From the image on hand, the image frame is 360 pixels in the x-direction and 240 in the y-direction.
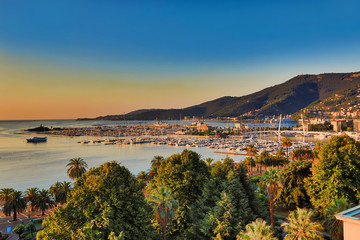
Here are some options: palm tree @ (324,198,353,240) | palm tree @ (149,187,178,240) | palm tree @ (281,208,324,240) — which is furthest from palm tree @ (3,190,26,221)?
palm tree @ (324,198,353,240)

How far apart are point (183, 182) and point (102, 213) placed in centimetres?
830

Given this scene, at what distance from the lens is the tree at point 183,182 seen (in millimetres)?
18812

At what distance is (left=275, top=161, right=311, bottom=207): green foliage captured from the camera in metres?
26.5

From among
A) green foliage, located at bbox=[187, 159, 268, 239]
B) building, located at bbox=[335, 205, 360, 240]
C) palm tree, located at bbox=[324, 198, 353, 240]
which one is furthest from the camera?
palm tree, located at bbox=[324, 198, 353, 240]

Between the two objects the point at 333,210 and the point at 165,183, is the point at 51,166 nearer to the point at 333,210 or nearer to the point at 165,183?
the point at 165,183

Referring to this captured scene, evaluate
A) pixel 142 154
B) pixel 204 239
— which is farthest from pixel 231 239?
pixel 142 154

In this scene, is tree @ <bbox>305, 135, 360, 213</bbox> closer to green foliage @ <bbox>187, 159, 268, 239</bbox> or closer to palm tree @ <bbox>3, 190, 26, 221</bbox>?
green foliage @ <bbox>187, 159, 268, 239</bbox>

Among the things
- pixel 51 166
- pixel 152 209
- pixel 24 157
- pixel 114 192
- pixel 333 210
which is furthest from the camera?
pixel 24 157

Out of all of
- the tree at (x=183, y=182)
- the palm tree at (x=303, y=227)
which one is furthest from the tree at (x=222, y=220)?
the palm tree at (x=303, y=227)

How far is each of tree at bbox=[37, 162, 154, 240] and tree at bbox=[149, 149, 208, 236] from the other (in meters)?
5.31

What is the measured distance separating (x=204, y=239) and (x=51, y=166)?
241 ft

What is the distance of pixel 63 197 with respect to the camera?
29047 mm

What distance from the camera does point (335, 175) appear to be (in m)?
20.8

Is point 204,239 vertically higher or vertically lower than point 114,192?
lower
